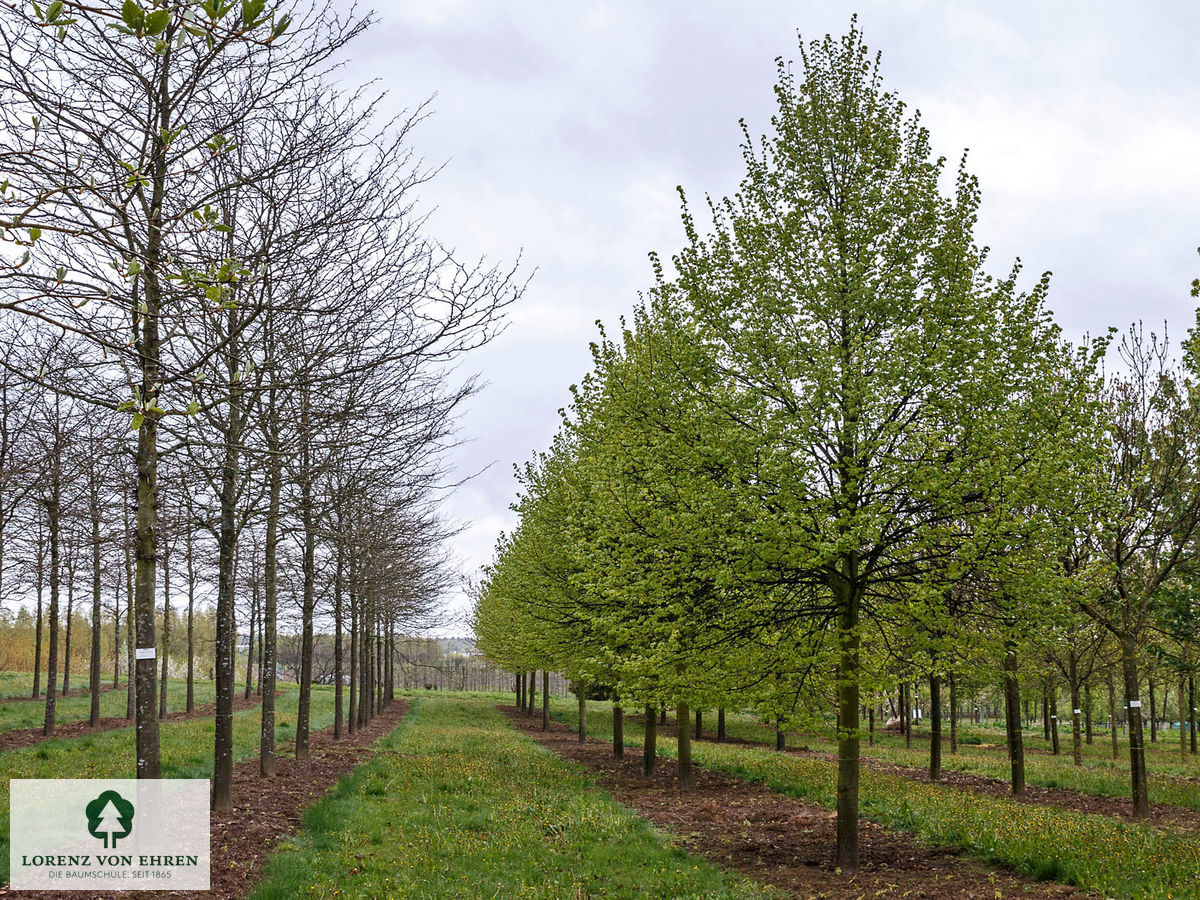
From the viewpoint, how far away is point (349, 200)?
22.5 feet

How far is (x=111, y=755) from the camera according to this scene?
1513 cm

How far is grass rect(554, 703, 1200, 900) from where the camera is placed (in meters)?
7.64

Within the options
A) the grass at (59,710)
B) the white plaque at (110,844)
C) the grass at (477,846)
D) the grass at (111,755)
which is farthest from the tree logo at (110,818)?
the grass at (59,710)

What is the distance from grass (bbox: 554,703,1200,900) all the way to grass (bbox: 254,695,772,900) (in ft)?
10.4

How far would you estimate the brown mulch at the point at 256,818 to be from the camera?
22.2 ft

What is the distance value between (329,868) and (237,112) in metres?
7.57

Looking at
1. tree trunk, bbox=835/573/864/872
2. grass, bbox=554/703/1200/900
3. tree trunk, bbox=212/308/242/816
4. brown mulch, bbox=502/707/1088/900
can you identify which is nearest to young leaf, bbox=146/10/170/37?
tree trunk, bbox=212/308/242/816

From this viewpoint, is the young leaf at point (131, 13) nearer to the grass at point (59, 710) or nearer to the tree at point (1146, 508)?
the tree at point (1146, 508)

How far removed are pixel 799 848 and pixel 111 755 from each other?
13.5 meters

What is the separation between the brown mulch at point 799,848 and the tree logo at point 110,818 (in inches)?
259

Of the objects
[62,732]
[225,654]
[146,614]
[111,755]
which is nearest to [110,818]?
[225,654]

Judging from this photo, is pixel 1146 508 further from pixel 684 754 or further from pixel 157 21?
pixel 157 21

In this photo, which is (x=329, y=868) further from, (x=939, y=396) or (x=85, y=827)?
(x=939, y=396)


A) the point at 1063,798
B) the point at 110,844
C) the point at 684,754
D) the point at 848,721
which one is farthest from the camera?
the point at 1063,798
